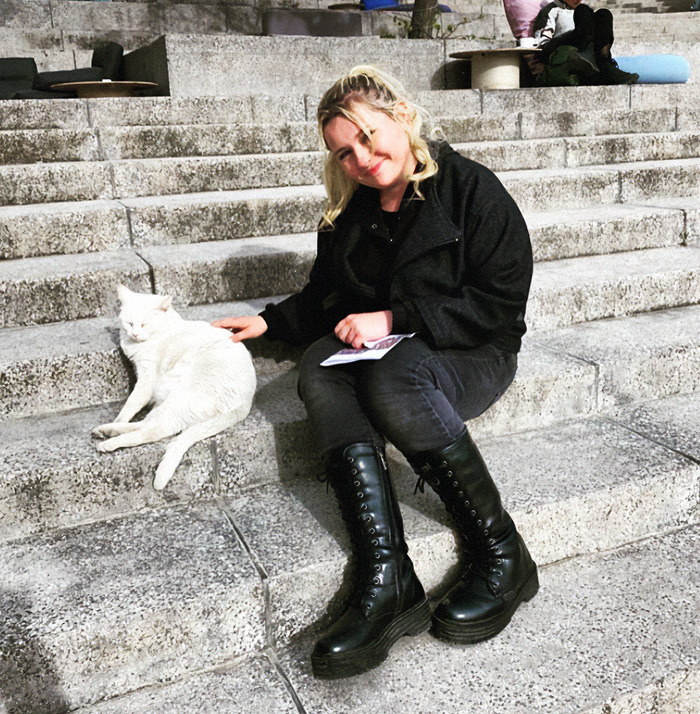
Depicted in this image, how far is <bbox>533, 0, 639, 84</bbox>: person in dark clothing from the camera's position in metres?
5.59

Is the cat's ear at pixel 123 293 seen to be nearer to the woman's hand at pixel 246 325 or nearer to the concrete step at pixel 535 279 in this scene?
the woman's hand at pixel 246 325

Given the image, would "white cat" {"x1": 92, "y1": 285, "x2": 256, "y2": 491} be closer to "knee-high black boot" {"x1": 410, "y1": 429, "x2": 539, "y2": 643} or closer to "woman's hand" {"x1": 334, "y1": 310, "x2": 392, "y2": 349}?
"woman's hand" {"x1": 334, "y1": 310, "x2": 392, "y2": 349}

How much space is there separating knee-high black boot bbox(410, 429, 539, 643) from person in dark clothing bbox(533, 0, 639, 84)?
4649 millimetres

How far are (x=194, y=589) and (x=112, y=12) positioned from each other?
23.5 feet

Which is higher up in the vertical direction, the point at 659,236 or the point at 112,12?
the point at 112,12

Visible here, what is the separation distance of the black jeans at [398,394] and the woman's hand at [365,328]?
6 centimetres

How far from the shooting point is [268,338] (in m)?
2.53

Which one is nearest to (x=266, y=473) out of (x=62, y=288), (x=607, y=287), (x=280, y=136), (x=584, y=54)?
(x=62, y=288)

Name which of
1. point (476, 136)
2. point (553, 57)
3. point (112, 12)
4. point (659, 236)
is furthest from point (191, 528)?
point (112, 12)

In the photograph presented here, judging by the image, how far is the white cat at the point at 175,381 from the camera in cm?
211

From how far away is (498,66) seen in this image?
18.3ft

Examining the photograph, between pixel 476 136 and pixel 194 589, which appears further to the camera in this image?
pixel 476 136

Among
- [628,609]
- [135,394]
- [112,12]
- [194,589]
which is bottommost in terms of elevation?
[628,609]

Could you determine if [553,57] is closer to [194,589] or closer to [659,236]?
[659,236]
